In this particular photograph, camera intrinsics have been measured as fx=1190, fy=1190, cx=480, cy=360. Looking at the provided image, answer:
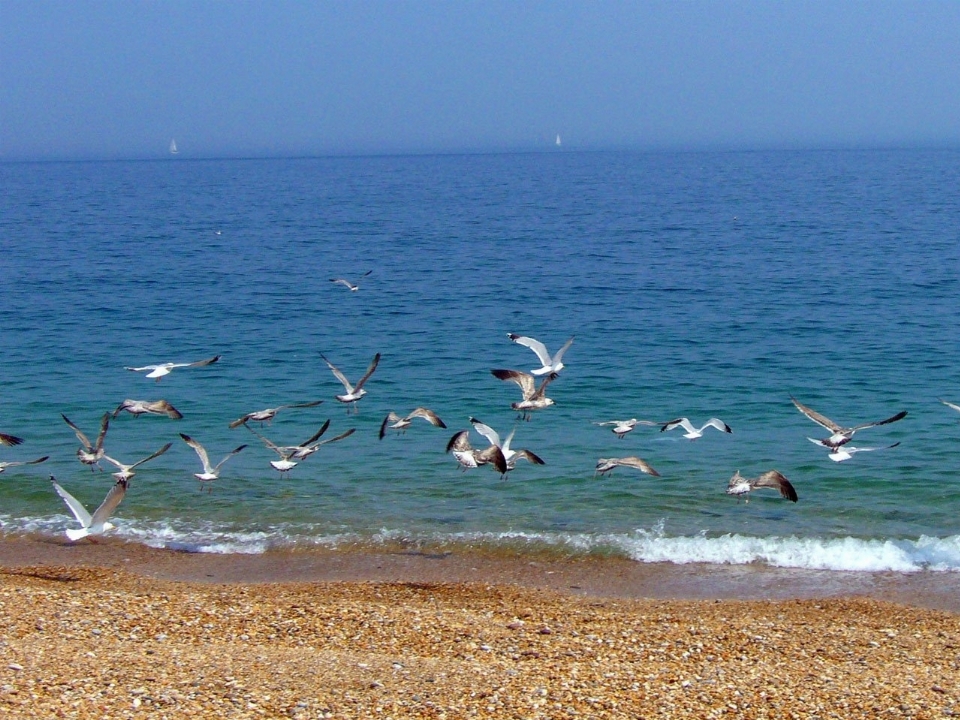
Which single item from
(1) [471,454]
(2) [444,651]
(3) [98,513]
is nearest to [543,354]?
(1) [471,454]

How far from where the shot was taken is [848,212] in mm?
74375

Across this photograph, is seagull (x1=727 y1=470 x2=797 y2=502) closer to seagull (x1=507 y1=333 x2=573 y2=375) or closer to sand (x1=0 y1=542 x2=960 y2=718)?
sand (x1=0 y1=542 x2=960 y2=718)

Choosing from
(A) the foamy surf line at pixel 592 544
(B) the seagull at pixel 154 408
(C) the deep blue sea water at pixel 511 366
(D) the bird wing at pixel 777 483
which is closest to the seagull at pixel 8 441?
(C) the deep blue sea water at pixel 511 366

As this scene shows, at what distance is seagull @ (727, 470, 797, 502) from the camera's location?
59.8 ft

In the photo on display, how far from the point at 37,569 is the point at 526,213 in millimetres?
63537

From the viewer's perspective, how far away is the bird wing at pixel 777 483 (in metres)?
18.2

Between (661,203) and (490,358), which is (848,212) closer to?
(661,203)

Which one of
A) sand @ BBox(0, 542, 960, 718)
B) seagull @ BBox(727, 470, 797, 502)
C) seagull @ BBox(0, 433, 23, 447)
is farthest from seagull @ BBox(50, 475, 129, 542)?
seagull @ BBox(727, 470, 797, 502)

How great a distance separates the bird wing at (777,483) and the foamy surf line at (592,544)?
0.74 meters

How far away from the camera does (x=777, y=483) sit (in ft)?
60.1

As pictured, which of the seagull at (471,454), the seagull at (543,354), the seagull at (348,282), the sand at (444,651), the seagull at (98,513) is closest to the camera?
the sand at (444,651)

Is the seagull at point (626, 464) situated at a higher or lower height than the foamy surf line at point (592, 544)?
higher

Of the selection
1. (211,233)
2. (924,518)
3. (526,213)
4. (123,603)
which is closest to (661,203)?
(526,213)

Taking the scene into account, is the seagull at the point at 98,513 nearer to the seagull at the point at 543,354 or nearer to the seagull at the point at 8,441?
the seagull at the point at 8,441
